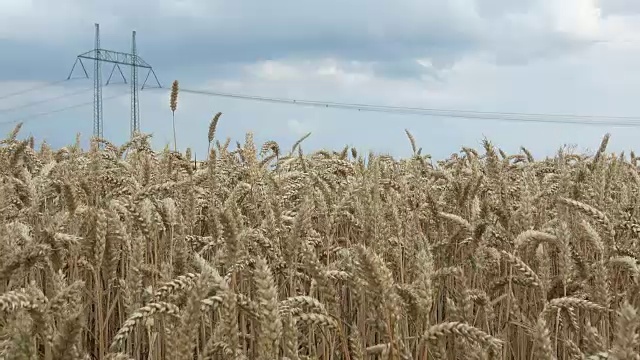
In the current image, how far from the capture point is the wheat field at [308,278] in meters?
1.67

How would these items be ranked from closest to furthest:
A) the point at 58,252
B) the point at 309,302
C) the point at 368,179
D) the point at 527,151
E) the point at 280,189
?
the point at 309,302 < the point at 58,252 < the point at 368,179 < the point at 280,189 < the point at 527,151

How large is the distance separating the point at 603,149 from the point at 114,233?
4002mm

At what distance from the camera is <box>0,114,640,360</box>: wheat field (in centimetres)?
167

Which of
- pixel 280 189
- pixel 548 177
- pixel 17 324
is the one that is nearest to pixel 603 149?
pixel 548 177

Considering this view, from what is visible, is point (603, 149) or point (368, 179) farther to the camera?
point (603, 149)

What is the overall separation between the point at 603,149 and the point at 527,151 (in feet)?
11.2

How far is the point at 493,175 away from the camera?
3951mm

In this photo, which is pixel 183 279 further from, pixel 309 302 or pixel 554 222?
pixel 554 222

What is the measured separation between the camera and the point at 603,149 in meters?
5.26

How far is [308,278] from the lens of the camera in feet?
A: 10.7

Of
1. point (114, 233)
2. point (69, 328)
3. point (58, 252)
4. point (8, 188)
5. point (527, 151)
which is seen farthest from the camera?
point (527, 151)

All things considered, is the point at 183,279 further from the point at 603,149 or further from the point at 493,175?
the point at 603,149

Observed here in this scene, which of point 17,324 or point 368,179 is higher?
point 368,179

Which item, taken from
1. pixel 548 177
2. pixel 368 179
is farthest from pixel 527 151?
pixel 368 179
